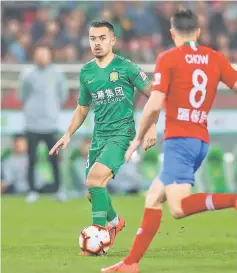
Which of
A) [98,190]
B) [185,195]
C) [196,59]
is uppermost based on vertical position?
[196,59]

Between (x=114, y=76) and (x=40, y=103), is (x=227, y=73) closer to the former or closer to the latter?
(x=114, y=76)

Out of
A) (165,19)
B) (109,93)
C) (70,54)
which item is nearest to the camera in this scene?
(109,93)

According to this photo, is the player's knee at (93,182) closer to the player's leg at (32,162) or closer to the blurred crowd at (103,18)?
the player's leg at (32,162)

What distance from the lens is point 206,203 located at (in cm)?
798

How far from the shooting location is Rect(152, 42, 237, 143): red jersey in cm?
796

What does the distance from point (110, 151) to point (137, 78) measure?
780mm

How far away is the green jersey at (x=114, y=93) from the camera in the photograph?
10.0 metres

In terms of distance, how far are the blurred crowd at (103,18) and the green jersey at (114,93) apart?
9.47 m

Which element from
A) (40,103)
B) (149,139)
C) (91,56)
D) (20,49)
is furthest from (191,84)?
(20,49)

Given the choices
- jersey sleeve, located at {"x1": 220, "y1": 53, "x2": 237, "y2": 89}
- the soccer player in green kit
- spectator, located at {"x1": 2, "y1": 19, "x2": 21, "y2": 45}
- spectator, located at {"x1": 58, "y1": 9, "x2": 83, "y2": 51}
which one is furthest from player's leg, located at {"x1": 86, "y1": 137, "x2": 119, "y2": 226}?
spectator, located at {"x1": 2, "y1": 19, "x2": 21, "y2": 45}

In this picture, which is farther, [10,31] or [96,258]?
[10,31]

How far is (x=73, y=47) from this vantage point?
2006 cm

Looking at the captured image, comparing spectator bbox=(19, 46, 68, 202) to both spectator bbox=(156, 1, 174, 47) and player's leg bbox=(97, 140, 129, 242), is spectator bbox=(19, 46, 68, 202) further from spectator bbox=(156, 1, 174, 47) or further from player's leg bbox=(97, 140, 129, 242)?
player's leg bbox=(97, 140, 129, 242)

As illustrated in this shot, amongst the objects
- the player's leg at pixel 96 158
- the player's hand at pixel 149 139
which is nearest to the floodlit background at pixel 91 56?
the player's leg at pixel 96 158
